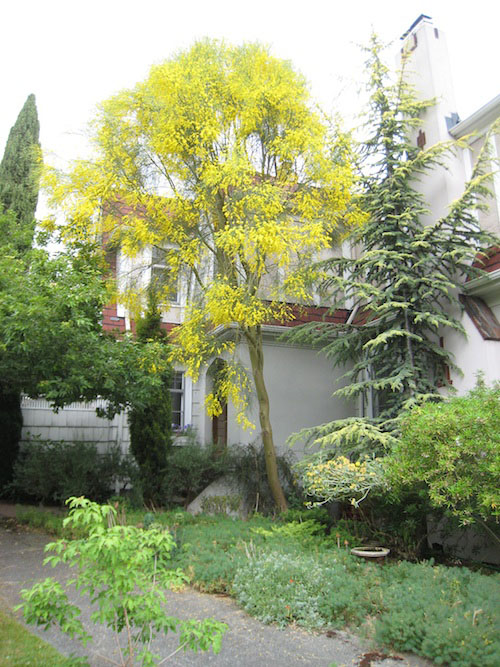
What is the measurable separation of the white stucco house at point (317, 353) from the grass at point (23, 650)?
6.08 meters

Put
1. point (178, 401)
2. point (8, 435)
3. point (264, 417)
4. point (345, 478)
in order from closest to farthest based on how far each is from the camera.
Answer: point (345, 478), point (264, 417), point (8, 435), point (178, 401)

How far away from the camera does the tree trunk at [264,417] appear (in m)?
9.47

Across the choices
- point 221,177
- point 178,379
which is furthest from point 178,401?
point 221,177

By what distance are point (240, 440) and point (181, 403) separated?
253 centimetres

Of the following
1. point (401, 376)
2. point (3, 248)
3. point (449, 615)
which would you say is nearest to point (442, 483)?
point (449, 615)

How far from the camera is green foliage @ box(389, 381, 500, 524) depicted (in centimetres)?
475

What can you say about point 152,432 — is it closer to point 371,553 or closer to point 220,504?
point 220,504

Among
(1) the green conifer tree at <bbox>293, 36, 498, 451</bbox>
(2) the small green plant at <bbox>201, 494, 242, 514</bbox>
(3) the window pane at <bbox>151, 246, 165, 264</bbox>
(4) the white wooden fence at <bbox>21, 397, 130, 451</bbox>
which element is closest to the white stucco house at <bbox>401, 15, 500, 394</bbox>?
(1) the green conifer tree at <bbox>293, 36, 498, 451</bbox>

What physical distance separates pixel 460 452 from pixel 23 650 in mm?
4112

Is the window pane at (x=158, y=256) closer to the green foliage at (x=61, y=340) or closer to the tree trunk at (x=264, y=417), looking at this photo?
the green foliage at (x=61, y=340)

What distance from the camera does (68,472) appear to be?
10.5m

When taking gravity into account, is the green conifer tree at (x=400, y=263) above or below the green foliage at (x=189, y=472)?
above

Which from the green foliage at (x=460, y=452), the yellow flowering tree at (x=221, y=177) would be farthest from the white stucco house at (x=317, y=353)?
the green foliage at (x=460, y=452)

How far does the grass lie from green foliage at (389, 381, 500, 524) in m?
3.49
